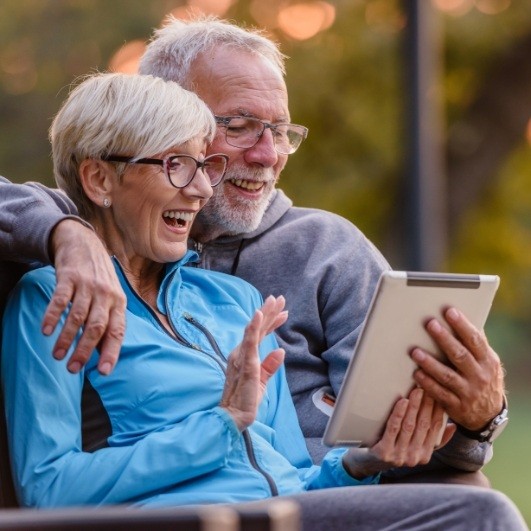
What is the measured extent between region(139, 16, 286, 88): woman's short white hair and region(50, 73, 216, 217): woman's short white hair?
671mm

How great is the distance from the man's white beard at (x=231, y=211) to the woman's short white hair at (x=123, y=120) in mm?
482

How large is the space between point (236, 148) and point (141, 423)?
107 cm

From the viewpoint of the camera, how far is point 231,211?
3.70 metres

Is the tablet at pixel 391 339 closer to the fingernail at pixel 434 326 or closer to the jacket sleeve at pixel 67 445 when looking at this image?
the fingernail at pixel 434 326

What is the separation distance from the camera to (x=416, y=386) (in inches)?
118

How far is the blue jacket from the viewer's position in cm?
276

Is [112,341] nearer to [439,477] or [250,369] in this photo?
[250,369]

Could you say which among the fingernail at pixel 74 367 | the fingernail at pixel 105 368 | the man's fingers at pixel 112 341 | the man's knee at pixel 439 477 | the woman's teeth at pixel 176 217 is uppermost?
the woman's teeth at pixel 176 217

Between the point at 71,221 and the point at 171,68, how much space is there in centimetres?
110

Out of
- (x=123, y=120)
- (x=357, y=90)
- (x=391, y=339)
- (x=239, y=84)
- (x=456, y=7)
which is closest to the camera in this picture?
(x=391, y=339)

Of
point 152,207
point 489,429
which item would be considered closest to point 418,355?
point 489,429

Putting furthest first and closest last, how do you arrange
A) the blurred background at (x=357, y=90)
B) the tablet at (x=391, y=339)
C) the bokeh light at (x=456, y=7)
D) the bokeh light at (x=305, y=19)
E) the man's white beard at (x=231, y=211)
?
the bokeh light at (x=456, y=7) → the bokeh light at (x=305, y=19) → the blurred background at (x=357, y=90) → the man's white beard at (x=231, y=211) → the tablet at (x=391, y=339)

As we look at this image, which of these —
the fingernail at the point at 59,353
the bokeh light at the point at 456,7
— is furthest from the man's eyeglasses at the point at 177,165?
the bokeh light at the point at 456,7

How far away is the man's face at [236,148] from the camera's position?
3.71 meters
